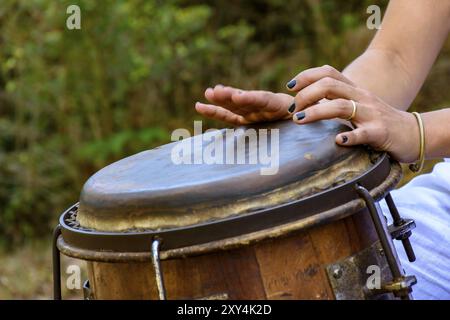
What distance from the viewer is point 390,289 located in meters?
1.24

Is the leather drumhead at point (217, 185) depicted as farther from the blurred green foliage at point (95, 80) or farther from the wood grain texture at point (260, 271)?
the blurred green foliage at point (95, 80)

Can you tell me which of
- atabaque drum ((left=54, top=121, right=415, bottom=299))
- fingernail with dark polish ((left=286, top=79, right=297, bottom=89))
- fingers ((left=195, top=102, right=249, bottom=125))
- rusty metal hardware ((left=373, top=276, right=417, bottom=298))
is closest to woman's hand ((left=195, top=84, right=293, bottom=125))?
fingers ((left=195, top=102, right=249, bottom=125))

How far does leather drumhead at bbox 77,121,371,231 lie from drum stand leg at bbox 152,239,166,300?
0.05 meters

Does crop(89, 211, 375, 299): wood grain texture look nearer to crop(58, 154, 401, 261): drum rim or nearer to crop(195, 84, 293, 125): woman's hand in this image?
crop(58, 154, 401, 261): drum rim

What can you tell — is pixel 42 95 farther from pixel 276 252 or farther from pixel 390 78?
pixel 276 252

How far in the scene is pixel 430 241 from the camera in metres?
1.71

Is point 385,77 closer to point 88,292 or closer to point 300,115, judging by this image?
point 300,115

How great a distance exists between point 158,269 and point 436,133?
64cm

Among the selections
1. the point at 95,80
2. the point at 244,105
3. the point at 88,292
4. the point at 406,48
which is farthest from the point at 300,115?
the point at 95,80

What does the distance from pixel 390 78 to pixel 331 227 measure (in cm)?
76

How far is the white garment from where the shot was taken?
1699mm

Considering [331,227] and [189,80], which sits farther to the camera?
[189,80]
